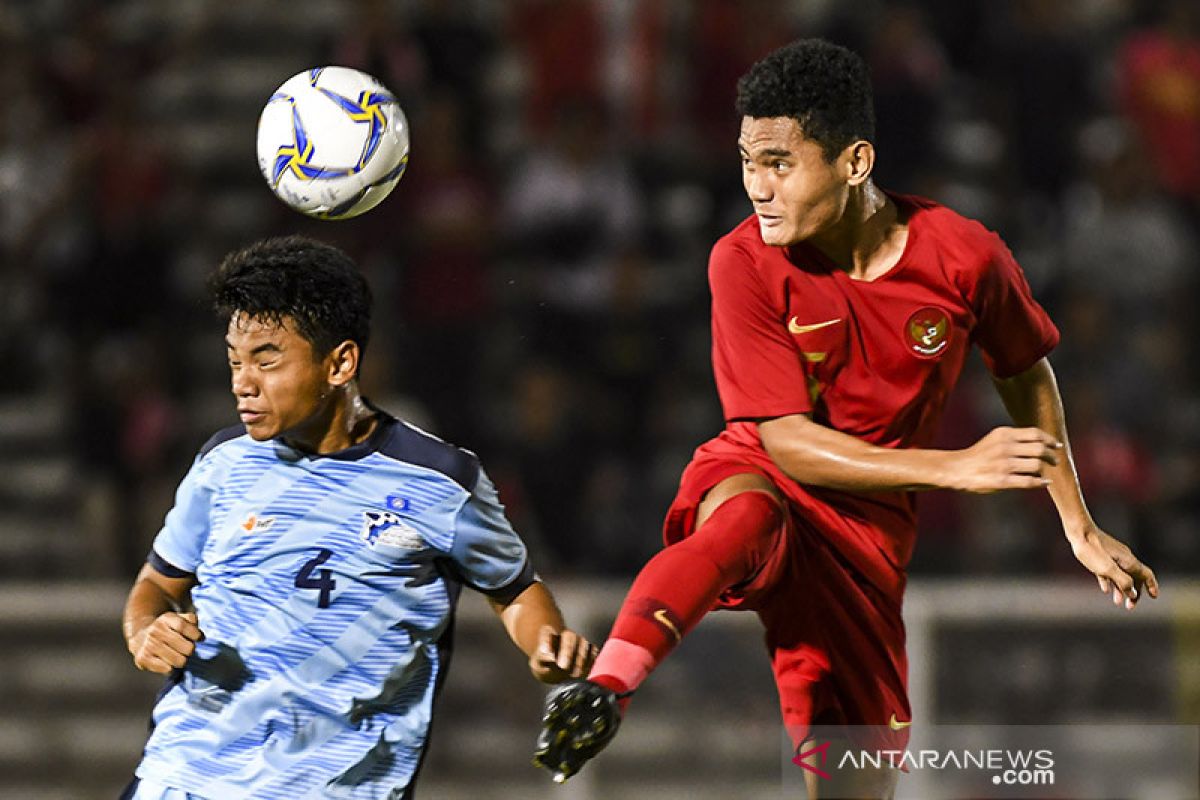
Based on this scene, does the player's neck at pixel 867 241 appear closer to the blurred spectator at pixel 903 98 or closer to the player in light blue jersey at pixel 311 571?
the player in light blue jersey at pixel 311 571

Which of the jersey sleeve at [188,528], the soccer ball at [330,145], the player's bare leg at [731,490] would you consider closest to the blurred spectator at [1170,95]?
the soccer ball at [330,145]

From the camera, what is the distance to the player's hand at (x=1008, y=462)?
3.99m

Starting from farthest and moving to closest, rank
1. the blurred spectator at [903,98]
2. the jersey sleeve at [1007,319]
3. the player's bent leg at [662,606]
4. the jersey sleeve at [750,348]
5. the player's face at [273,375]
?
the blurred spectator at [903,98] < the jersey sleeve at [1007,319] < the jersey sleeve at [750,348] < the player's face at [273,375] < the player's bent leg at [662,606]

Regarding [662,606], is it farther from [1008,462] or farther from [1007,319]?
[1007,319]

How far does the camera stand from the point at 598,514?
919 centimetres

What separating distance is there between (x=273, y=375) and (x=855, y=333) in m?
1.40

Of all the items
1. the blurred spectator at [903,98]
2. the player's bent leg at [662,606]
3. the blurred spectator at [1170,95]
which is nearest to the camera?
the player's bent leg at [662,606]

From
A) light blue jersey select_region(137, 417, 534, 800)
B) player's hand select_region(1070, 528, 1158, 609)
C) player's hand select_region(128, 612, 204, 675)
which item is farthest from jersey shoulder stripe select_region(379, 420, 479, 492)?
player's hand select_region(1070, 528, 1158, 609)

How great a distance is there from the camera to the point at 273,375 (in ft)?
14.2

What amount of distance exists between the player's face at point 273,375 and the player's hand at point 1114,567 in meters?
1.82

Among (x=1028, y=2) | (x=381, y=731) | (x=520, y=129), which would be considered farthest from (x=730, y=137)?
(x=381, y=731)

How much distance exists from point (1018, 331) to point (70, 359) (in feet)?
21.1

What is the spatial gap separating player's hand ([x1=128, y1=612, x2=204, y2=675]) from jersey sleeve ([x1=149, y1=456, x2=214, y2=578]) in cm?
37

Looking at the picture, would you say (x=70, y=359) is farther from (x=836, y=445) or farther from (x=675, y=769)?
(x=836, y=445)
